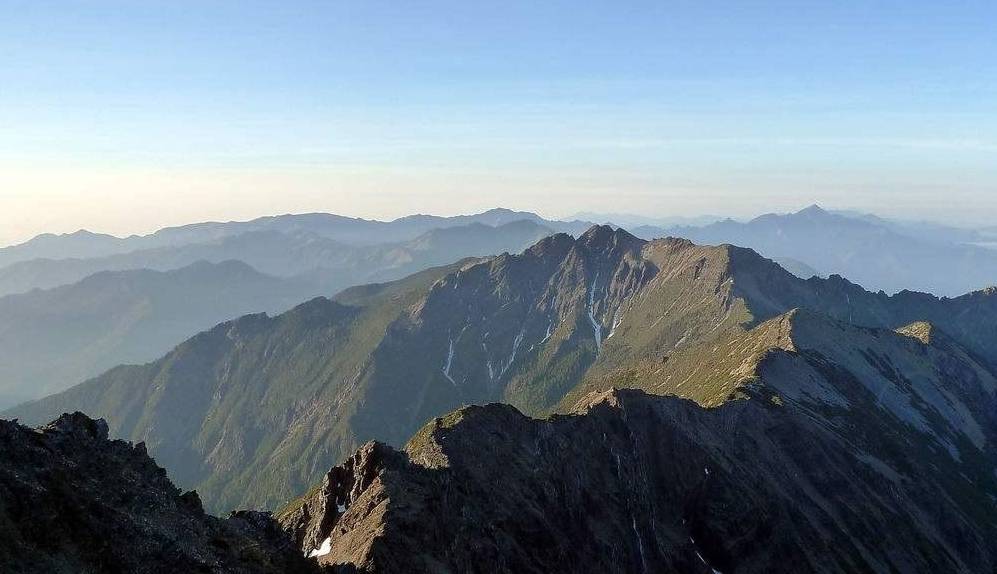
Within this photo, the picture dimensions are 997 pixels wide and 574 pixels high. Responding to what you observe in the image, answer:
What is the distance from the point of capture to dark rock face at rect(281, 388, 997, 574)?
255 feet

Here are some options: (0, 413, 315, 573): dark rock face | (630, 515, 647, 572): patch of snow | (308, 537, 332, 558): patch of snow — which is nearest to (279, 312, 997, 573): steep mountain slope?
(630, 515, 647, 572): patch of snow

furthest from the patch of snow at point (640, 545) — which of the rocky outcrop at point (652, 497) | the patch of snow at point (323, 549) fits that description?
the patch of snow at point (323, 549)

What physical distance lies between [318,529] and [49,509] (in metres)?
47.0

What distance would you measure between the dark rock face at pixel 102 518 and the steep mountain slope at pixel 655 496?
13.8 m

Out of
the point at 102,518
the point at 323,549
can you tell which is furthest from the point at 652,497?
the point at 102,518

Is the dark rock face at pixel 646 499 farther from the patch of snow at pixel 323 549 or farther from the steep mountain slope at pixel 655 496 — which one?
the patch of snow at pixel 323 549

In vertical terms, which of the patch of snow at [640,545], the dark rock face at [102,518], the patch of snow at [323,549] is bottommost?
the patch of snow at [640,545]

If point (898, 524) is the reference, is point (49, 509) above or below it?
above

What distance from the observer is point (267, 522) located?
62.8 m

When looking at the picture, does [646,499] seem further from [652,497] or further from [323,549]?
[323,549]

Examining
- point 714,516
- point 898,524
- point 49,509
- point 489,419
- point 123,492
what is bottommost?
point 898,524

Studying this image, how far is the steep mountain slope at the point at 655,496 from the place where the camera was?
3078 inches

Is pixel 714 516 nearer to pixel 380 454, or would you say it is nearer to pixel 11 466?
pixel 380 454

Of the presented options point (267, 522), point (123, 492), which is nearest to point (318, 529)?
point (267, 522)
